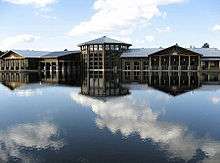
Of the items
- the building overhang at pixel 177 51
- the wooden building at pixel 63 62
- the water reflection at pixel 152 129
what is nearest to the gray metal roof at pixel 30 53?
the wooden building at pixel 63 62

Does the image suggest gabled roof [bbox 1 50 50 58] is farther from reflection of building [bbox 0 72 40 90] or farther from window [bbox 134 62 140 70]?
reflection of building [bbox 0 72 40 90]

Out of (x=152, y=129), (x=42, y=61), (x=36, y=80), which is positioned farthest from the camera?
(x=42, y=61)

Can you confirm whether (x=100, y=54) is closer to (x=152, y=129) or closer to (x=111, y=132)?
(x=152, y=129)

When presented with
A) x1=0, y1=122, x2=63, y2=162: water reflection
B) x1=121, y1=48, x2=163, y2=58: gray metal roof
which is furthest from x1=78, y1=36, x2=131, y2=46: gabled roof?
x1=0, y1=122, x2=63, y2=162: water reflection

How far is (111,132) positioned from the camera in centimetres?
1825

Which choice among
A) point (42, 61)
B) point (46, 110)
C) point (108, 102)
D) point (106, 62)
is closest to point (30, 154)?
point (46, 110)

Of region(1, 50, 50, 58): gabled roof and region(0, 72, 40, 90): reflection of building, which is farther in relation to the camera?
region(1, 50, 50, 58): gabled roof

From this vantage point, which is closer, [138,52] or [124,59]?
[124,59]

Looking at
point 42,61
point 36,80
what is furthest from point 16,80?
point 42,61

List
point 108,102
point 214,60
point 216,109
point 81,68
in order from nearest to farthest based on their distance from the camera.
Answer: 1. point 216,109
2. point 108,102
3. point 214,60
4. point 81,68

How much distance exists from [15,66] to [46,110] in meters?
89.7

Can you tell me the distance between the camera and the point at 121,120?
70.5 ft

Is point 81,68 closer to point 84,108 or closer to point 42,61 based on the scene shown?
point 42,61

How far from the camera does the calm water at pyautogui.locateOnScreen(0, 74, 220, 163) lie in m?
14.2
